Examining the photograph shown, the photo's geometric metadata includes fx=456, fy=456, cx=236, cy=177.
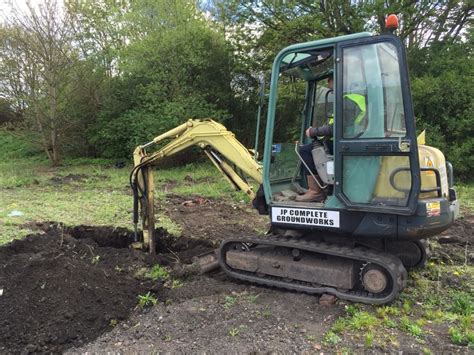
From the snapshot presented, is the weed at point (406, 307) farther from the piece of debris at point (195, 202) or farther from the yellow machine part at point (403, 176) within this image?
the piece of debris at point (195, 202)

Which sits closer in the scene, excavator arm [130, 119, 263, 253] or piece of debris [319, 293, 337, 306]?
piece of debris [319, 293, 337, 306]

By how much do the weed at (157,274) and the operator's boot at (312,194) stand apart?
1805 millimetres

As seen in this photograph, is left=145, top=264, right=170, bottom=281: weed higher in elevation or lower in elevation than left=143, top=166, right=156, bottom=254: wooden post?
lower

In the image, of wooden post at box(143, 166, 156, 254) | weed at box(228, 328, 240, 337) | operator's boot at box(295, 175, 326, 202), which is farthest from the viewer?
wooden post at box(143, 166, 156, 254)

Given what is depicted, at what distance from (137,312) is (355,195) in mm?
2399

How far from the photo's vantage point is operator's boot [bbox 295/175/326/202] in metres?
4.90

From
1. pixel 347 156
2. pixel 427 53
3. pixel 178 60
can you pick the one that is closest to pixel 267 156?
pixel 347 156

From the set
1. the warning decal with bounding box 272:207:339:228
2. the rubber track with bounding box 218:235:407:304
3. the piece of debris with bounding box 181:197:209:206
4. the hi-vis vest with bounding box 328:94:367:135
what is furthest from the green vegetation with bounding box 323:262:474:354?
the piece of debris with bounding box 181:197:209:206

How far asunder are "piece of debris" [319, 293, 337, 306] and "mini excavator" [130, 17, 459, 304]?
0.04 m

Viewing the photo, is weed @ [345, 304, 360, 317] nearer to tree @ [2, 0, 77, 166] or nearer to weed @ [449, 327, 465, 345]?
→ weed @ [449, 327, 465, 345]

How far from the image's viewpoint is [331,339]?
3678 mm

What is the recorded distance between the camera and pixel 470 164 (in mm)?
12336

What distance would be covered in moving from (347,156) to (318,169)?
0.56 meters

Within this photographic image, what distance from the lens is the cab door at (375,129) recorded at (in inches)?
162
